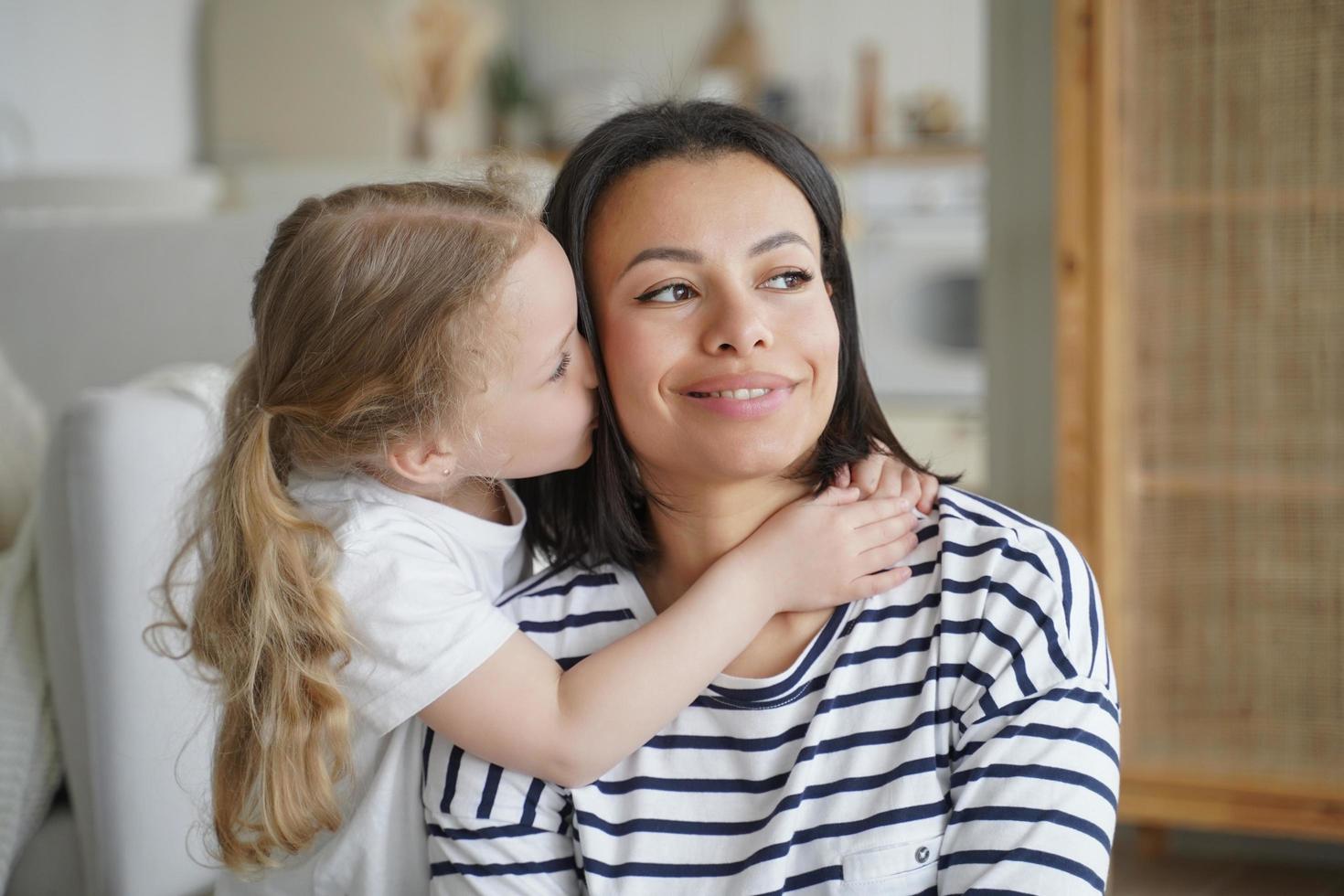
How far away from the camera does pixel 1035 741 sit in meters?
0.93

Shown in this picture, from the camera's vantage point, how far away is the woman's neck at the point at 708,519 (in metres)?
1.13

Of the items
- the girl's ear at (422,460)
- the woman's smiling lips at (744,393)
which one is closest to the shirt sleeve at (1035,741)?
the woman's smiling lips at (744,393)

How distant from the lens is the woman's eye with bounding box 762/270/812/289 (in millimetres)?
1056

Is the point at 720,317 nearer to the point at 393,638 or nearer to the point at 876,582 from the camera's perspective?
the point at 876,582

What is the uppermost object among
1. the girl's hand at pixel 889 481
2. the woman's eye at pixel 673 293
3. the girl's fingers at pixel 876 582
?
the woman's eye at pixel 673 293

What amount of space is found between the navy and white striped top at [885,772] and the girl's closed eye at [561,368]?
0.30 meters

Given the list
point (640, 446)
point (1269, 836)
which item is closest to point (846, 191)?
point (1269, 836)

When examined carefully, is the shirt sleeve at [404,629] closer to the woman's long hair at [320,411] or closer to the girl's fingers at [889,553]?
the woman's long hair at [320,411]

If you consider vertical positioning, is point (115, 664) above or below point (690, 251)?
below

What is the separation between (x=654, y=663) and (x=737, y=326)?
0.90ft

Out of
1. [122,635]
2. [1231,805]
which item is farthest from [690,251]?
[1231,805]

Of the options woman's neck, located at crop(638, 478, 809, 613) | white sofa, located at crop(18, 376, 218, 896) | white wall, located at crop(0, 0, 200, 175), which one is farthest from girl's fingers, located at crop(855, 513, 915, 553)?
white wall, located at crop(0, 0, 200, 175)

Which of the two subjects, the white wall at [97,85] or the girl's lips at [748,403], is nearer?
the girl's lips at [748,403]

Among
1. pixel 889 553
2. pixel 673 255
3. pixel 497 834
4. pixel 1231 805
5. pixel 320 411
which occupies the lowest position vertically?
pixel 1231 805
